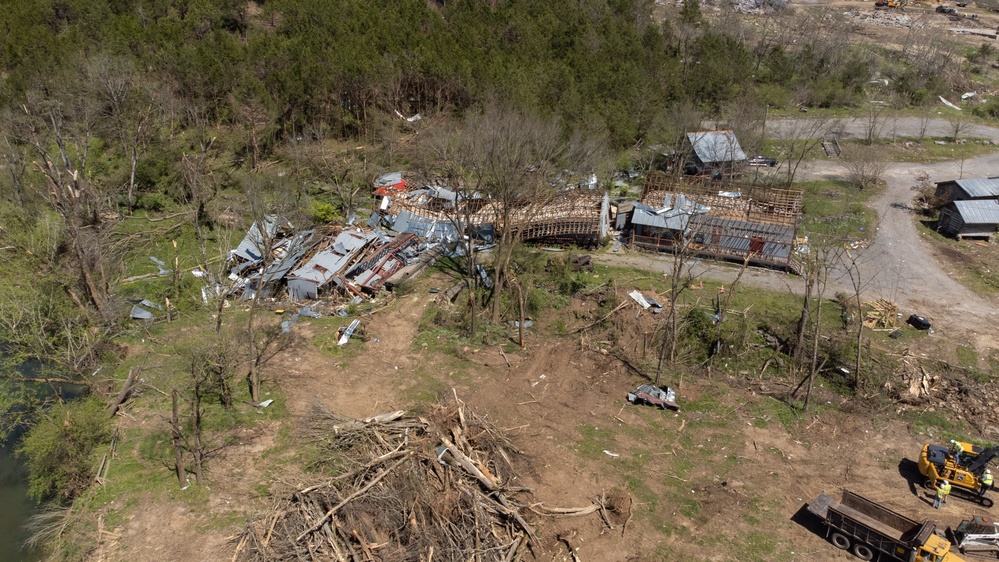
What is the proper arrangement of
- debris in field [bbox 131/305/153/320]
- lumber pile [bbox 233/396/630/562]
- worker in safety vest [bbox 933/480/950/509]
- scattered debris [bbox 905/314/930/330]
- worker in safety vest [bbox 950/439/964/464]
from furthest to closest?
debris in field [bbox 131/305/153/320], scattered debris [bbox 905/314/930/330], worker in safety vest [bbox 950/439/964/464], worker in safety vest [bbox 933/480/950/509], lumber pile [bbox 233/396/630/562]

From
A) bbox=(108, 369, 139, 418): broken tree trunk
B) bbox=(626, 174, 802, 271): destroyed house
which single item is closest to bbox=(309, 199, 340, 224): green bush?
bbox=(108, 369, 139, 418): broken tree trunk

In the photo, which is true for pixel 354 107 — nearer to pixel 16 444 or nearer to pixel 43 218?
pixel 43 218

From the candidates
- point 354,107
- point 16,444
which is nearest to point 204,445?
point 16,444

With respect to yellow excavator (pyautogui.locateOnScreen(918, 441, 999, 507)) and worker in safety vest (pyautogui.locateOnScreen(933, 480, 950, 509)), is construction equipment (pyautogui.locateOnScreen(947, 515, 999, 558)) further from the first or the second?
yellow excavator (pyautogui.locateOnScreen(918, 441, 999, 507))

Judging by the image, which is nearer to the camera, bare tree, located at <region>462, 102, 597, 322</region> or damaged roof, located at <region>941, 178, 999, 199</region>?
bare tree, located at <region>462, 102, 597, 322</region>

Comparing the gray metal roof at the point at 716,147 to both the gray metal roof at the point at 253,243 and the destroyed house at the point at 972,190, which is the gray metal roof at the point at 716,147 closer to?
the destroyed house at the point at 972,190

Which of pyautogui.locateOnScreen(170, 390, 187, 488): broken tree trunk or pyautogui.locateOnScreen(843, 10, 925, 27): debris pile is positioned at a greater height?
pyautogui.locateOnScreen(843, 10, 925, 27): debris pile
